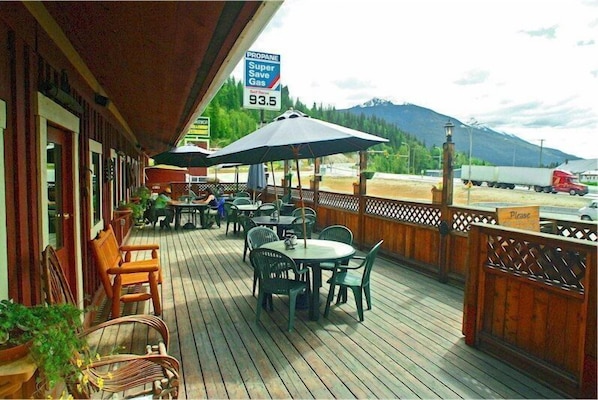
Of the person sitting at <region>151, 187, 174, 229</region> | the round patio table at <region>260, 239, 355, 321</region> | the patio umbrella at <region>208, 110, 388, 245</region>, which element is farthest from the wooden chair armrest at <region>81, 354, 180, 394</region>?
the person sitting at <region>151, 187, 174, 229</region>

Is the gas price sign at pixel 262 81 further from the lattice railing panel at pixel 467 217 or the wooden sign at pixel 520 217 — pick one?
the wooden sign at pixel 520 217

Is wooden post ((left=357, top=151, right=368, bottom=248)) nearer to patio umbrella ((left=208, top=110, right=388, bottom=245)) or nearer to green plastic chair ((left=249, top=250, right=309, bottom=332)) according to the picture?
patio umbrella ((left=208, top=110, right=388, bottom=245))

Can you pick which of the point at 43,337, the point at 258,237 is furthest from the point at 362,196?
the point at 43,337

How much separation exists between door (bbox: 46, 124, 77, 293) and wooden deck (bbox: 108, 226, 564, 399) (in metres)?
1.13

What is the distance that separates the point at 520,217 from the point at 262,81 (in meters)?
8.13

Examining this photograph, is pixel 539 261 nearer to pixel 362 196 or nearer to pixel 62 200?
pixel 62 200

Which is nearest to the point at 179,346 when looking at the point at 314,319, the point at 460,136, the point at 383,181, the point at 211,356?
the point at 211,356

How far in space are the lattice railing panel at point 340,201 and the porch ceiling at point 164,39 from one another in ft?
14.4

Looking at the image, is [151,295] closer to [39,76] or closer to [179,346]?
[179,346]

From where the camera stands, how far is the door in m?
2.89

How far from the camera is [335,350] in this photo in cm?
312

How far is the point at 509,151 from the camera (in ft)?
566

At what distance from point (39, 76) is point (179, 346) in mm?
2214

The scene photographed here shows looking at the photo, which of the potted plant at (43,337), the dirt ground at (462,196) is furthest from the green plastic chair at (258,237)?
the dirt ground at (462,196)
